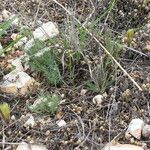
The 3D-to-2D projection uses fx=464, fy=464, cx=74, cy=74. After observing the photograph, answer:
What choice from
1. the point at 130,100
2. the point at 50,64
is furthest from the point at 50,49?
the point at 130,100

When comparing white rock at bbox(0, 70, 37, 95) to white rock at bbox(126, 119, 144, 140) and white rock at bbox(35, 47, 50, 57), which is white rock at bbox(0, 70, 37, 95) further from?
white rock at bbox(126, 119, 144, 140)

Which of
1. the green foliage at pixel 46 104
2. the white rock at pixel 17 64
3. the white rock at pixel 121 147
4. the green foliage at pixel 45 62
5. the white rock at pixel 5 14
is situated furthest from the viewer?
the white rock at pixel 5 14

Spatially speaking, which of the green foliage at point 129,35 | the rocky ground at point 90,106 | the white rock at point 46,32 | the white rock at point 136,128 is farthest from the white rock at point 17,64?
the white rock at point 136,128

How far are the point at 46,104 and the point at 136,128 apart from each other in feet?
1.20

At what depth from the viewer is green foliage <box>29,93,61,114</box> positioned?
72.2 inches

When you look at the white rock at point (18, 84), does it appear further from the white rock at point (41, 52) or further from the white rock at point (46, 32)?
the white rock at point (46, 32)

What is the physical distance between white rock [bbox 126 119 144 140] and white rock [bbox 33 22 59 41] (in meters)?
0.63

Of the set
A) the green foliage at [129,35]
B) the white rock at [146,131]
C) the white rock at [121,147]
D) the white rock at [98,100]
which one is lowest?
the white rock at [121,147]

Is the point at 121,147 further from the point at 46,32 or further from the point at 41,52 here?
the point at 46,32

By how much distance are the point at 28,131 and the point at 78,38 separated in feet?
1.55

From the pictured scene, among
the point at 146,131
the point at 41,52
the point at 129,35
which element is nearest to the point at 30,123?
the point at 41,52

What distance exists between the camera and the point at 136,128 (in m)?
1.74

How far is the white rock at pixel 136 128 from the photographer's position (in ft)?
5.70

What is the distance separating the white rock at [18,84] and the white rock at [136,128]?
1.56ft
